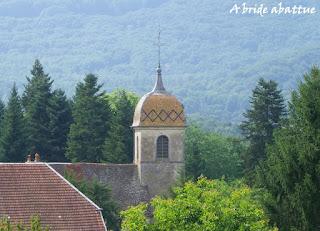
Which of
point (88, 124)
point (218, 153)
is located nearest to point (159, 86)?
point (88, 124)

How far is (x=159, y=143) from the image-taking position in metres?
82.3

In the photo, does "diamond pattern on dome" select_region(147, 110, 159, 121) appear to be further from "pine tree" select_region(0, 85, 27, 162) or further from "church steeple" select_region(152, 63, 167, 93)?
"pine tree" select_region(0, 85, 27, 162)

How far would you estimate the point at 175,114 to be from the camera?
271 ft

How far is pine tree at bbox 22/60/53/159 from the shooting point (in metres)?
91.6

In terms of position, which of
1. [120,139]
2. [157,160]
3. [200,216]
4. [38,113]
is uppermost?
[38,113]

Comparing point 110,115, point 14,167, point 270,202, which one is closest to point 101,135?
point 110,115

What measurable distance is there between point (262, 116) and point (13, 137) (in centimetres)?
1522

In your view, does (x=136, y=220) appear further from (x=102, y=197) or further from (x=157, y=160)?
(x=157, y=160)

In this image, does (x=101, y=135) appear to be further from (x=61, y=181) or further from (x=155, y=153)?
(x=61, y=181)

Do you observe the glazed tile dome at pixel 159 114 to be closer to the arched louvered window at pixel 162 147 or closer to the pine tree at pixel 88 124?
the arched louvered window at pixel 162 147

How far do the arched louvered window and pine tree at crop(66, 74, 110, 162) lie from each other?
9000 mm

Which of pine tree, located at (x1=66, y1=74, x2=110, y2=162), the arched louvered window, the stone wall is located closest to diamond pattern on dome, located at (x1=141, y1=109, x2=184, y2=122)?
the stone wall

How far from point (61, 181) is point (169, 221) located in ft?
37.2

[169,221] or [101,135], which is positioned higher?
[101,135]
